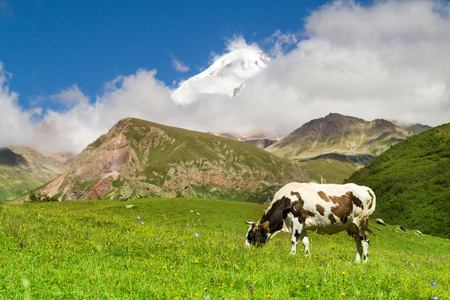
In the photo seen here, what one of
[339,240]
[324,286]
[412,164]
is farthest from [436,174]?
[324,286]

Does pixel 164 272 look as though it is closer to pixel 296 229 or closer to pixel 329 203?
pixel 296 229

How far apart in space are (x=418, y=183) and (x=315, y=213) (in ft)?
460

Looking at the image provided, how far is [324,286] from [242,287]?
2.13 metres

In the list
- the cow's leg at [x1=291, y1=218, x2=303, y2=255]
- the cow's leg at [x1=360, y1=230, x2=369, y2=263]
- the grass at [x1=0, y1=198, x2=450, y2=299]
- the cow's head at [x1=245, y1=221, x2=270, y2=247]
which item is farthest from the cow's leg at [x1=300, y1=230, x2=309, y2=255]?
the cow's leg at [x1=360, y1=230, x2=369, y2=263]

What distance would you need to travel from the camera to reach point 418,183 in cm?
12962

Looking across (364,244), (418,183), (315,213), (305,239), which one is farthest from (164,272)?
(418,183)

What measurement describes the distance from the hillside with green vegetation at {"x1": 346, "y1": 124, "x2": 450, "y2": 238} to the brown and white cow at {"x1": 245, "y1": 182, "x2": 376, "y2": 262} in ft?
280

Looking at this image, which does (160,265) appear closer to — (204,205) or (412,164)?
(204,205)

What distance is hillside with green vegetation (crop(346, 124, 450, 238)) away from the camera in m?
94.3

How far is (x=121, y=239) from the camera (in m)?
12.3

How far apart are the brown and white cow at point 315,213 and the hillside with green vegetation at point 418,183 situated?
85.2 meters

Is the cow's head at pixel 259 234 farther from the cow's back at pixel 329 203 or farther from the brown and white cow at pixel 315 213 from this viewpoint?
the cow's back at pixel 329 203

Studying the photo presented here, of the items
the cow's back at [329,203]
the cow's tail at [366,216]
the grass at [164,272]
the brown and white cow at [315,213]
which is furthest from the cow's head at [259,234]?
the cow's tail at [366,216]

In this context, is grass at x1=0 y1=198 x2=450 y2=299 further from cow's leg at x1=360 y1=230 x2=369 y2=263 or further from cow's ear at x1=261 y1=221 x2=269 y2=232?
cow's leg at x1=360 y1=230 x2=369 y2=263
